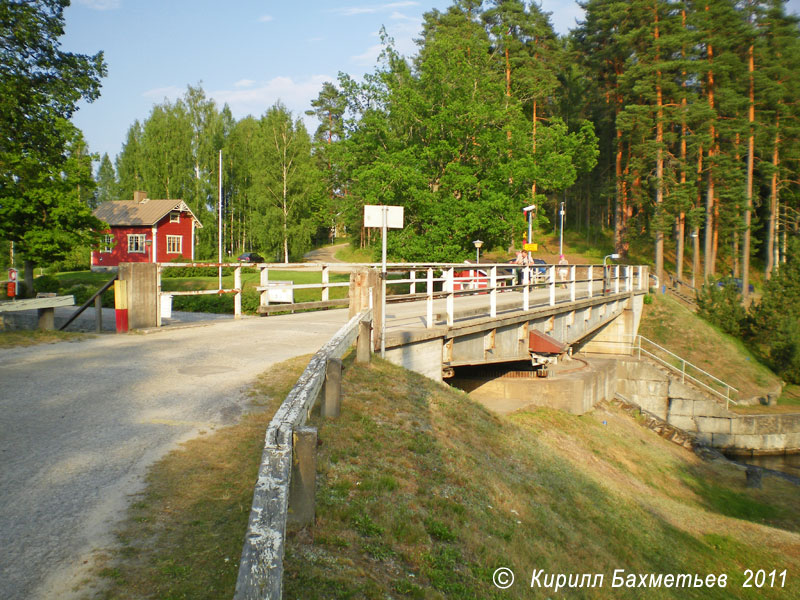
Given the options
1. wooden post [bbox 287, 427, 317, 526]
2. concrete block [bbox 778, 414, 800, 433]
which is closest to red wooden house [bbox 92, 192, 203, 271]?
concrete block [bbox 778, 414, 800, 433]

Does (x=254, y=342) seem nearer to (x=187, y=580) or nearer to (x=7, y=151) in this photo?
(x=187, y=580)

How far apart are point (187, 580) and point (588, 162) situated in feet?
134

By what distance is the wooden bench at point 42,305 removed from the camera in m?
10.9

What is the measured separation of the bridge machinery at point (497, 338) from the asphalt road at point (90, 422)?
5.92ft

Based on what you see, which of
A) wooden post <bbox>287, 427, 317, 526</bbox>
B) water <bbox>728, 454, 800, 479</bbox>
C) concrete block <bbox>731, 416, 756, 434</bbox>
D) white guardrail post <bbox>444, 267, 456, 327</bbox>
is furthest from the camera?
concrete block <bbox>731, 416, 756, 434</bbox>

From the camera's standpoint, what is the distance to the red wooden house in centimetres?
5106

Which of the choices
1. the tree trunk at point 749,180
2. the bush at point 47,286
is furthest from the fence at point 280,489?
the tree trunk at point 749,180

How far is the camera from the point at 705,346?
105ft

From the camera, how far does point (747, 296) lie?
4228cm

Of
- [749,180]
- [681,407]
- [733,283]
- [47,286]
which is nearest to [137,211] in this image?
[47,286]

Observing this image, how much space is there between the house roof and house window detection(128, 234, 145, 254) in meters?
1.24

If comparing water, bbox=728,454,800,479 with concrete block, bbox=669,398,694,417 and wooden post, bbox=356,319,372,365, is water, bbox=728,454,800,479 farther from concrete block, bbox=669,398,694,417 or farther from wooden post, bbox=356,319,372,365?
wooden post, bbox=356,319,372,365

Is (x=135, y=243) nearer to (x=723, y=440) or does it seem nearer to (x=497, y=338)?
(x=497, y=338)

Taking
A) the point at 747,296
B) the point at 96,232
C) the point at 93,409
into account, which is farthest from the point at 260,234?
the point at 93,409
